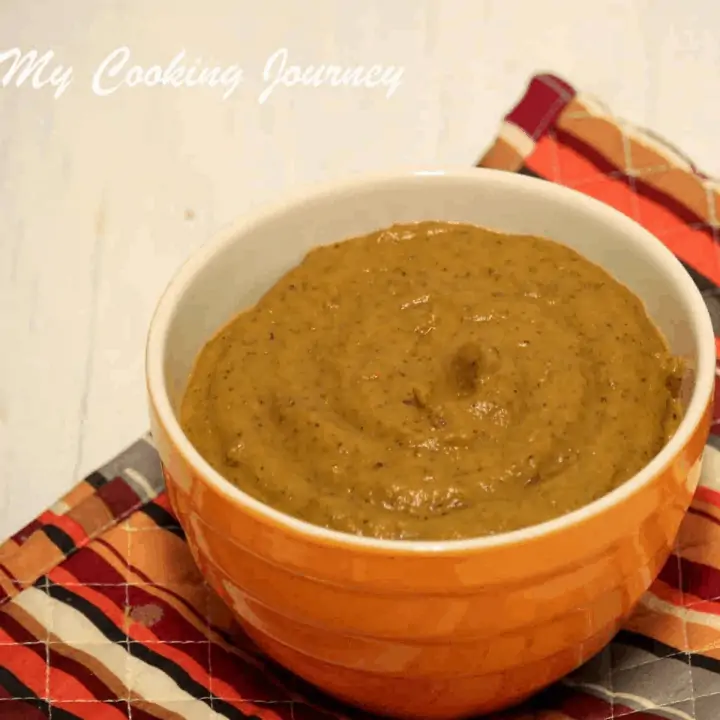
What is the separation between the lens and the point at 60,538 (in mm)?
1185

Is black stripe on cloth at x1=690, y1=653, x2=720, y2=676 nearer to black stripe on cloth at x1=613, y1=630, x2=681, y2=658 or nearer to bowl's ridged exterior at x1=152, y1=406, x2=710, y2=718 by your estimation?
black stripe on cloth at x1=613, y1=630, x2=681, y2=658

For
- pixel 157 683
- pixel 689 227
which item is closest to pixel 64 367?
pixel 157 683

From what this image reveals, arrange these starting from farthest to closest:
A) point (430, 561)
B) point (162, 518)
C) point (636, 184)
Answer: point (636, 184) → point (162, 518) → point (430, 561)

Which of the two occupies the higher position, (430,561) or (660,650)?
(430,561)

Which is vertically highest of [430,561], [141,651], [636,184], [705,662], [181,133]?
[181,133]

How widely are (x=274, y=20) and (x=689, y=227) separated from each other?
3.00ft

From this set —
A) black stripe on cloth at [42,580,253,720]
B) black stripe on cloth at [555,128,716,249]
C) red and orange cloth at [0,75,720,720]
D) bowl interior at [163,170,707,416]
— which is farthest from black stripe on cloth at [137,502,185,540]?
black stripe on cloth at [555,128,716,249]

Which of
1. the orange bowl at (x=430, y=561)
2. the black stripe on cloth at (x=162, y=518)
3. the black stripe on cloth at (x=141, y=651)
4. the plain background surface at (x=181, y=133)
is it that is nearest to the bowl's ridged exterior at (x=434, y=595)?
the orange bowl at (x=430, y=561)

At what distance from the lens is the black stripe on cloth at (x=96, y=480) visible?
1231 millimetres

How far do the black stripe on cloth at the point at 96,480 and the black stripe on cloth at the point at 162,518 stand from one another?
0.16 ft

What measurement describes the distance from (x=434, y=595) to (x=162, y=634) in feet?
1.22

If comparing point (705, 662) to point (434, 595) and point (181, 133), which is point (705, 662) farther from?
point (181, 133)

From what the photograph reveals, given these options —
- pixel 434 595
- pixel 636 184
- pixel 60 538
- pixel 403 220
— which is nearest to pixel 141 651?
pixel 60 538

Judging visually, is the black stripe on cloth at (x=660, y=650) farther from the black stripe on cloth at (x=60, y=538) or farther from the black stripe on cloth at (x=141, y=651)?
the black stripe on cloth at (x=60, y=538)
